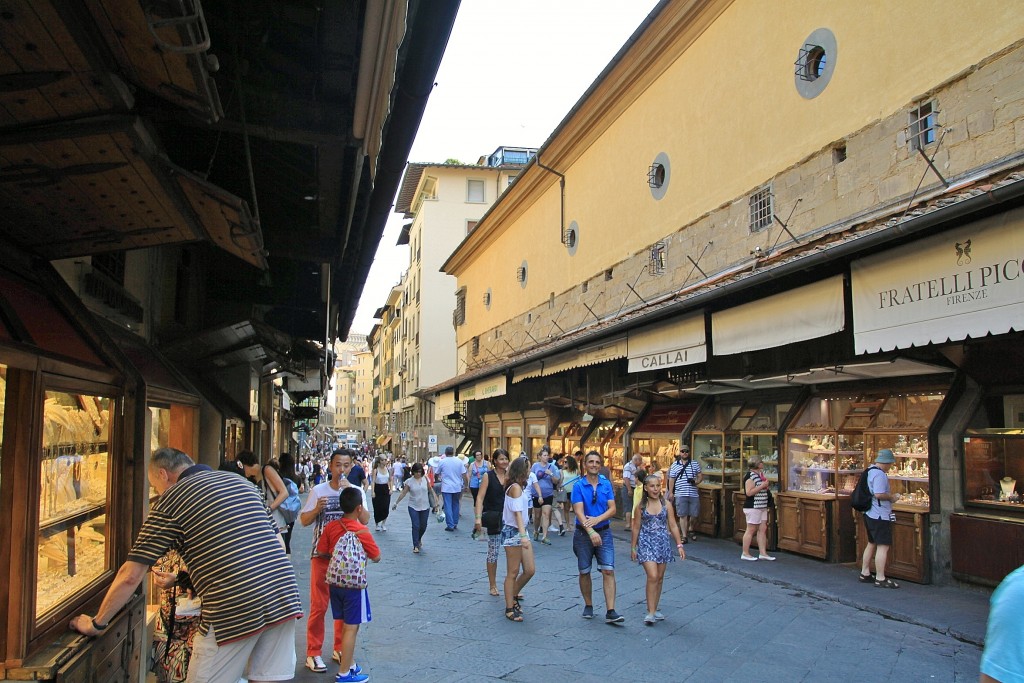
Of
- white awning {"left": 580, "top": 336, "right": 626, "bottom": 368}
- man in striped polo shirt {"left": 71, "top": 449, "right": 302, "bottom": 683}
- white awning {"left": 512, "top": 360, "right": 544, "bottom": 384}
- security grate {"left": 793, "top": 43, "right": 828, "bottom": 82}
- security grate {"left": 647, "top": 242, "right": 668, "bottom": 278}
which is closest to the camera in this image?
man in striped polo shirt {"left": 71, "top": 449, "right": 302, "bottom": 683}

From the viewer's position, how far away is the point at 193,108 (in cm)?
388

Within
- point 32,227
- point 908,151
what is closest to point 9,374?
point 32,227

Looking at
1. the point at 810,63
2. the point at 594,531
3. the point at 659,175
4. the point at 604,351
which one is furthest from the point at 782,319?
the point at 659,175

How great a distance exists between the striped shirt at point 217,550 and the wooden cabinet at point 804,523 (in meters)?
9.51

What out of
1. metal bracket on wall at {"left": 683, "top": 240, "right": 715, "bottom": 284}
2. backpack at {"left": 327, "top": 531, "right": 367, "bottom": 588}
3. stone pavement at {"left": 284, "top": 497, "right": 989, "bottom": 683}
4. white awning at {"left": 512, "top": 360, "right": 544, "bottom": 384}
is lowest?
stone pavement at {"left": 284, "top": 497, "right": 989, "bottom": 683}

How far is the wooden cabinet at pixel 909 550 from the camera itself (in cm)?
947

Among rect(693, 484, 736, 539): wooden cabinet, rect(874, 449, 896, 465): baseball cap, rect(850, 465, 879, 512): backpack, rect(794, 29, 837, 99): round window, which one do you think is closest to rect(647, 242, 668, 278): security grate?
rect(693, 484, 736, 539): wooden cabinet

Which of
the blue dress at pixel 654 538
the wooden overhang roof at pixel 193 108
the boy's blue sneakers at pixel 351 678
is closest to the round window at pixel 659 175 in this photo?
the blue dress at pixel 654 538

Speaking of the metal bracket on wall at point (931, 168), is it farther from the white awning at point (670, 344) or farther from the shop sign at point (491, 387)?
the shop sign at point (491, 387)

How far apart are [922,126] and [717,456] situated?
730 cm

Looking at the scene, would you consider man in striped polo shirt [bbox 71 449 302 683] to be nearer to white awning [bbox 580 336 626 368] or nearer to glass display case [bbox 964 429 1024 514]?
glass display case [bbox 964 429 1024 514]

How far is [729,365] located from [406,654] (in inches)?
309

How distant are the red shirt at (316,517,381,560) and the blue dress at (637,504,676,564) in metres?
2.81

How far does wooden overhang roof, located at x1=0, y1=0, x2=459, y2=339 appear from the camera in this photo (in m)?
3.07
